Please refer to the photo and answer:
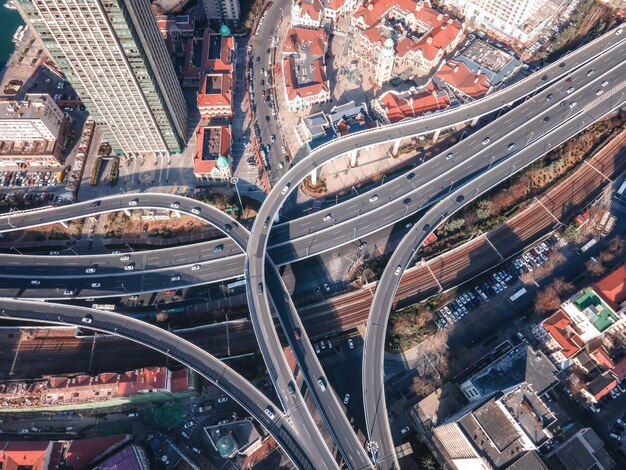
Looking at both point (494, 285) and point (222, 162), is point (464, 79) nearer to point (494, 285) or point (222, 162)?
point (494, 285)

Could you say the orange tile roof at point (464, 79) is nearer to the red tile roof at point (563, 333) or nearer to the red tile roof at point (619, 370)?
the red tile roof at point (563, 333)

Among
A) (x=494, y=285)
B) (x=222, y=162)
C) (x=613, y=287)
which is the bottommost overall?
(x=613, y=287)

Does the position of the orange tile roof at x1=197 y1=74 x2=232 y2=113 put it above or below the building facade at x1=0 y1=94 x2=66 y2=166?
below

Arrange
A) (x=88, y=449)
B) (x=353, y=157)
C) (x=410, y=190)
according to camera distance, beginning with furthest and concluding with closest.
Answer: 1. (x=353, y=157)
2. (x=410, y=190)
3. (x=88, y=449)

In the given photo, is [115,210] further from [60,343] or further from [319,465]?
[319,465]

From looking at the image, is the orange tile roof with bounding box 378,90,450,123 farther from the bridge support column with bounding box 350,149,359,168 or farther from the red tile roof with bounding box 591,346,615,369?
the red tile roof with bounding box 591,346,615,369

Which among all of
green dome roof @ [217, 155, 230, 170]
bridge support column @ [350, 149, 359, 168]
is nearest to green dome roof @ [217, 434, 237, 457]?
green dome roof @ [217, 155, 230, 170]

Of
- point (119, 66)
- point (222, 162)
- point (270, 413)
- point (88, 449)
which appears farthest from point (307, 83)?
point (88, 449)
